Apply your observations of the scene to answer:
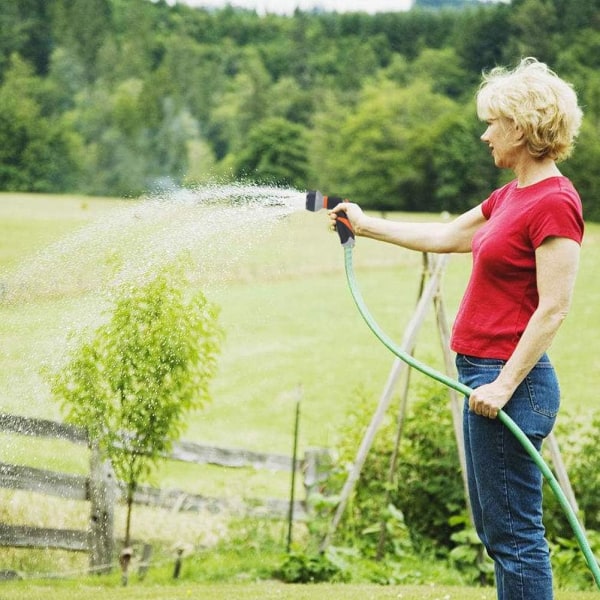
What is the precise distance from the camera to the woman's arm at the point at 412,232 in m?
3.25

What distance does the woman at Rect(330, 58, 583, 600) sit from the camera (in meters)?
2.58

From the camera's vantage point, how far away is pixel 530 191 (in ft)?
8.75

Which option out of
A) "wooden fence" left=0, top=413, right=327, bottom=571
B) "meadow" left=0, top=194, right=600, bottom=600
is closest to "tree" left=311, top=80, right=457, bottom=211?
"meadow" left=0, top=194, right=600, bottom=600

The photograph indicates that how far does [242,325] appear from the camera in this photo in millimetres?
18078

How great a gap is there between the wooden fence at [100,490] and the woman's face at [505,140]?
2.86m

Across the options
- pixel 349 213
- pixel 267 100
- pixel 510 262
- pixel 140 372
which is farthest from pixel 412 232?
pixel 267 100

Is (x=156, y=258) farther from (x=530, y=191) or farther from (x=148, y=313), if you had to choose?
(x=530, y=191)

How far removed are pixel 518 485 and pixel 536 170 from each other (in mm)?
992

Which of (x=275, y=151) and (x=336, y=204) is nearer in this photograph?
(x=336, y=204)

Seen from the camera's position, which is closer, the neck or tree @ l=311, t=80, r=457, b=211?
the neck

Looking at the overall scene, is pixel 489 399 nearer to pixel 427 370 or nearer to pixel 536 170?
pixel 427 370

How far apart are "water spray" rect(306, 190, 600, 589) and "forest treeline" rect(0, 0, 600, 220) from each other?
47.0 meters

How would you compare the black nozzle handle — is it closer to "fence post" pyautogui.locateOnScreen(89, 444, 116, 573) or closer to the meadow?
the meadow

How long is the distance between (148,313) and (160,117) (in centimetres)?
5881
